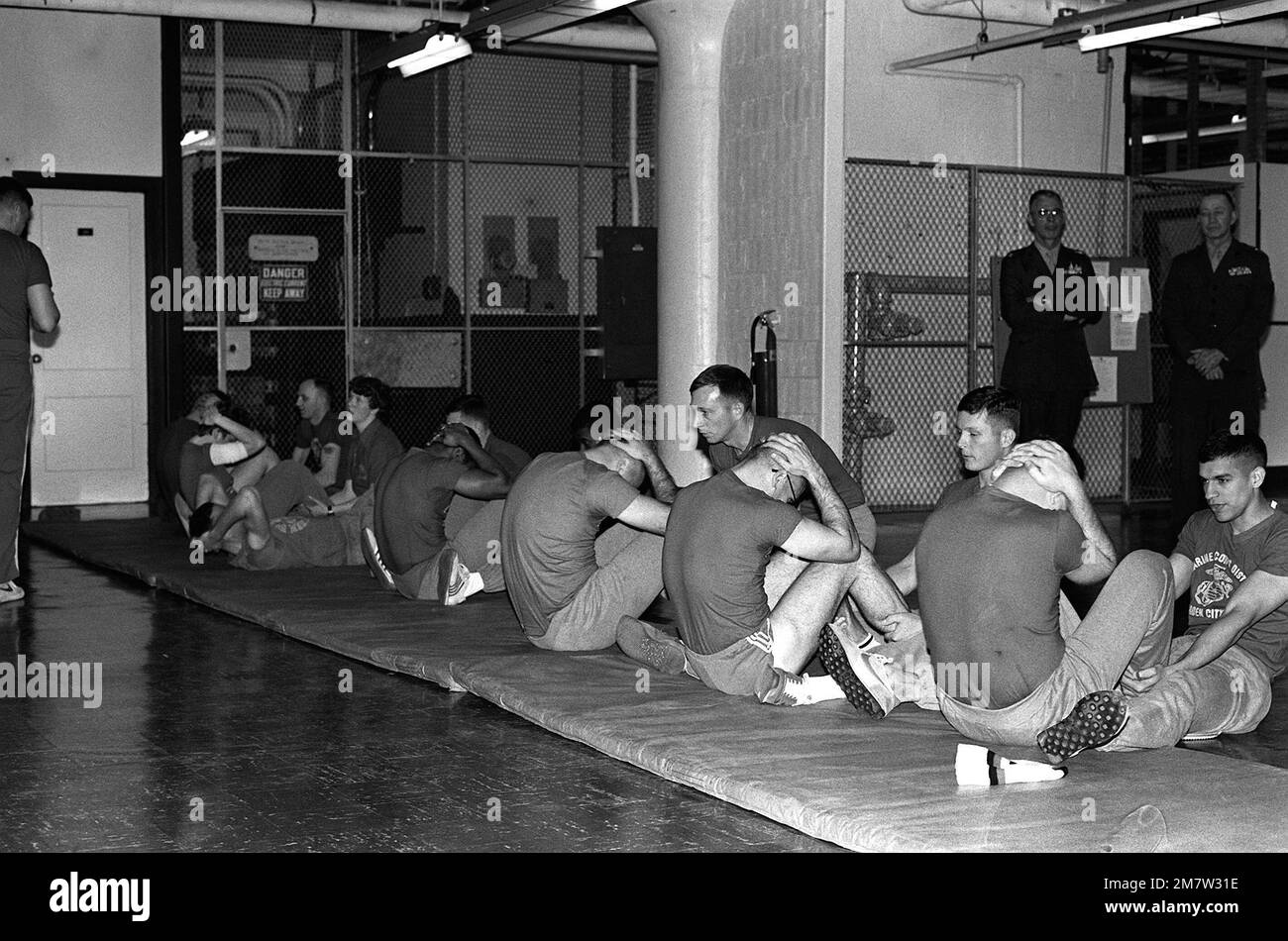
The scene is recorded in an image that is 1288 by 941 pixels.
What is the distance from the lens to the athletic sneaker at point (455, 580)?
331 inches

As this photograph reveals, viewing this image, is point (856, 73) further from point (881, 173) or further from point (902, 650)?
point (902, 650)

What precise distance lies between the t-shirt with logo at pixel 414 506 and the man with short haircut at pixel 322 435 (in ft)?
7.13

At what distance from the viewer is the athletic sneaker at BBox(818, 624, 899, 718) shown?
5695 mm

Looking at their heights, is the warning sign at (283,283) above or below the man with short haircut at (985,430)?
above

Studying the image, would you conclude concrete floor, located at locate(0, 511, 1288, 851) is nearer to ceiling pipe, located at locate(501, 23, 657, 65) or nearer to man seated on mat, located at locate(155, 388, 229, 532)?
man seated on mat, located at locate(155, 388, 229, 532)

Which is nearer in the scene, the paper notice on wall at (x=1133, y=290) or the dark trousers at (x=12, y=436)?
the dark trousers at (x=12, y=436)

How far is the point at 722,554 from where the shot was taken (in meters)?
5.81

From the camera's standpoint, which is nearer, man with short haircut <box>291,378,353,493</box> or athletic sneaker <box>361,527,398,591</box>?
athletic sneaker <box>361,527,398,591</box>

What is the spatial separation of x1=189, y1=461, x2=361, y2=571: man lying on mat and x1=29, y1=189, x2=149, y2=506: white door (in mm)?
3904

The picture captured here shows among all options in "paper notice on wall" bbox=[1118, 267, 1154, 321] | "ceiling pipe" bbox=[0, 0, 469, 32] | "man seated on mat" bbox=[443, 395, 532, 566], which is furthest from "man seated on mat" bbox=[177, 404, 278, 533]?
"paper notice on wall" bbox=[1118, 267, 1154, 321]

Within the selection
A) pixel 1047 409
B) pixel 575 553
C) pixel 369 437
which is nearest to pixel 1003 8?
pixel 1047 409

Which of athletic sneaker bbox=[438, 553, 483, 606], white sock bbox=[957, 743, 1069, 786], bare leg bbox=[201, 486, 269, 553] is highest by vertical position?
bare leg bbox=[201, 486, 269, 553]

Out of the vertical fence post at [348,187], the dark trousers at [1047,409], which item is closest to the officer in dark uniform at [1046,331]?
the dark trousers at [1047,409]

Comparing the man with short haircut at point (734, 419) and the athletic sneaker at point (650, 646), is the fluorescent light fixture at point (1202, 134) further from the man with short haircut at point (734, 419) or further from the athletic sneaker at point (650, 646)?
the athletic sneaker at point (650, 646)
